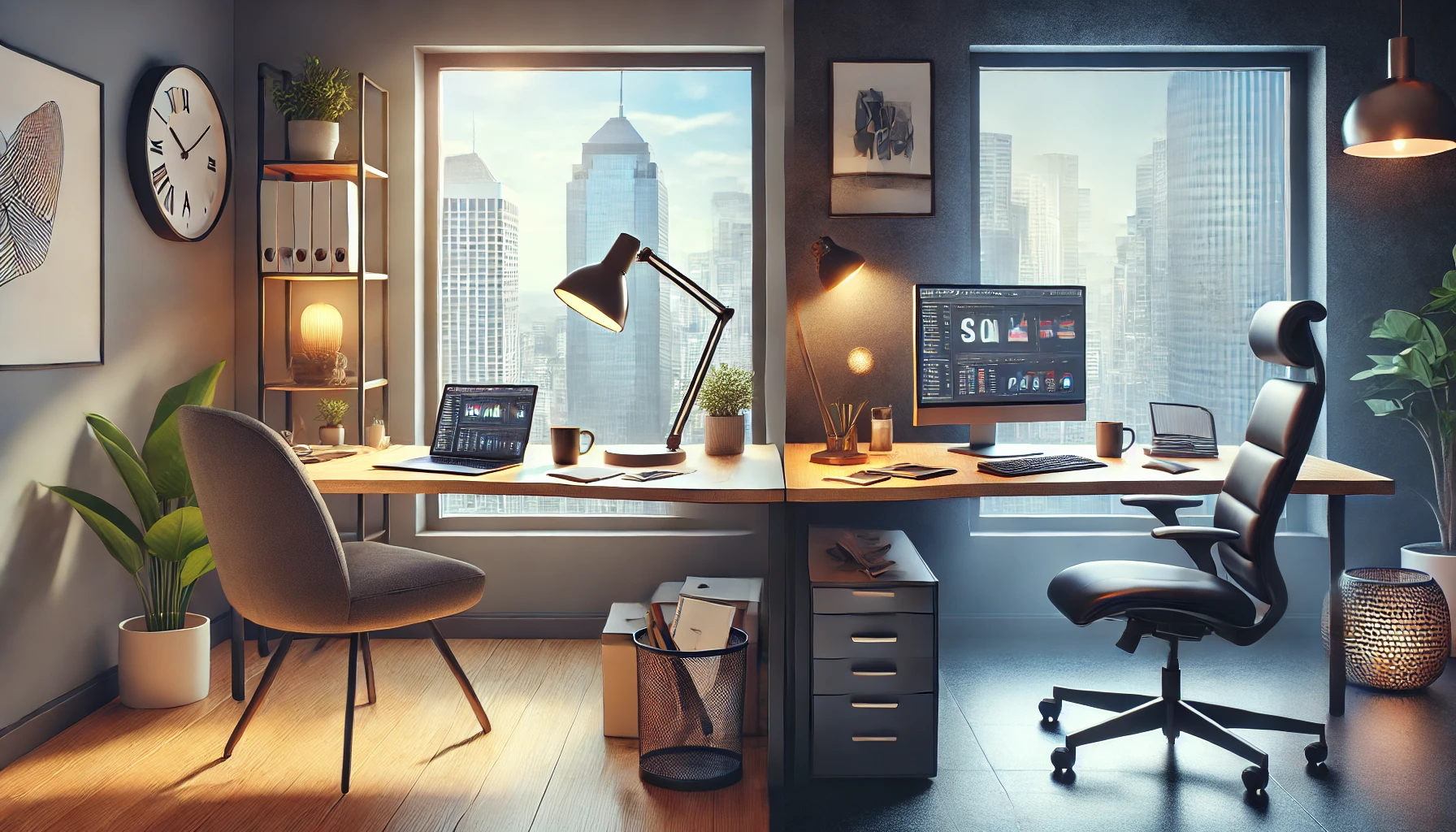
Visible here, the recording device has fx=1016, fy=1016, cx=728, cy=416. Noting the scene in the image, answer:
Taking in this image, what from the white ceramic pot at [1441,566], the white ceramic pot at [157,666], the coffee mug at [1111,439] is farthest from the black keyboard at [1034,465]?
the white ceramic pot at [157,666]

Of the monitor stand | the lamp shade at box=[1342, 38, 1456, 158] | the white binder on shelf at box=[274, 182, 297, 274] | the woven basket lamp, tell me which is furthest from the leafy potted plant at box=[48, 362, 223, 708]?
the lamp shade at box=[1342, 38, 1456, 158]

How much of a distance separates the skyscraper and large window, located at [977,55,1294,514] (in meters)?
1.18

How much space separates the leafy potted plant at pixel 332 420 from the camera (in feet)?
10.7

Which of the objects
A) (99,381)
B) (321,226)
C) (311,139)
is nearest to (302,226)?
(321,226)

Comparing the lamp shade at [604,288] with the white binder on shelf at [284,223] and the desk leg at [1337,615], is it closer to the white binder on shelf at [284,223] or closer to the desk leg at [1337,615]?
the white binder on shelf at [284,223]

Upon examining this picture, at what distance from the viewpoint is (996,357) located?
10.1 ft

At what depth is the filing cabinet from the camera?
7.90 ft

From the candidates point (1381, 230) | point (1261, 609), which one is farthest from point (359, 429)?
point (1381, 230)

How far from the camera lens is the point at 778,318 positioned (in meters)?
3.51

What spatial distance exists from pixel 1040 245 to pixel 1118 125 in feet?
1.68

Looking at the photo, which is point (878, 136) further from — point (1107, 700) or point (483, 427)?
point (1107, 700)

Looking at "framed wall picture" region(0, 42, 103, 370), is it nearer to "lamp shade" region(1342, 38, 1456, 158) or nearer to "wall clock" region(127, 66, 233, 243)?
"wall clock" region(127, 66, 233, 243)

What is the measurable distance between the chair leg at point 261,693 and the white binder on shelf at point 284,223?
135cm

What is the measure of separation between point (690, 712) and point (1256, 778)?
1.30m
